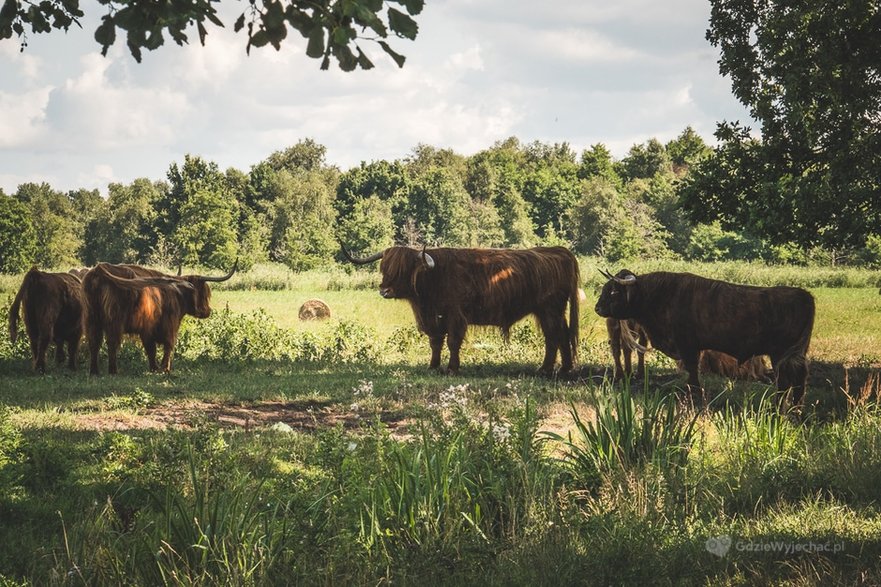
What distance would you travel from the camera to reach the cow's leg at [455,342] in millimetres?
12820

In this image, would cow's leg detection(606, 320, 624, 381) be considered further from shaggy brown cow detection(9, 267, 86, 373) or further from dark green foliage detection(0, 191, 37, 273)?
dark green foliage detection(0, 191, 37, 273)

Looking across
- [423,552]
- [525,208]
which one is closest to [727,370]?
[423,552]

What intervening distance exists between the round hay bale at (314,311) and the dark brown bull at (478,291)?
11.6 meters

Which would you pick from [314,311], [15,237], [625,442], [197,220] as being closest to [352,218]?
[197,220]

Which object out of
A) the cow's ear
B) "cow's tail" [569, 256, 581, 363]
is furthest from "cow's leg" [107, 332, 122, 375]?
"cow's tail" [569, 256, 581, 363]

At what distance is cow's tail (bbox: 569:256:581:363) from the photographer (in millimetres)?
13805

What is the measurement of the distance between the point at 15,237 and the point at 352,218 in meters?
24.1

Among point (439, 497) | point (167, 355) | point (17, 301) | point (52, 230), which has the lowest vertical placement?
point (439, 497)

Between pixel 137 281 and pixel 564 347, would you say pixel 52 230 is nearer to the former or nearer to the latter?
pixel 137 281

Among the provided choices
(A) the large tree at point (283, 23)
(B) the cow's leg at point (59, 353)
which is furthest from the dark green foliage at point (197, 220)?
(A) the large tree at point (283, 23)

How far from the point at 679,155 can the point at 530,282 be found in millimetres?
84023

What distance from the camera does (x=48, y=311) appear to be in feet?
42.2

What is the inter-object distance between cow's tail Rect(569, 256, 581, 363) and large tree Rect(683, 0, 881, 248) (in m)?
2.14

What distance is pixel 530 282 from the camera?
44.8 feet
